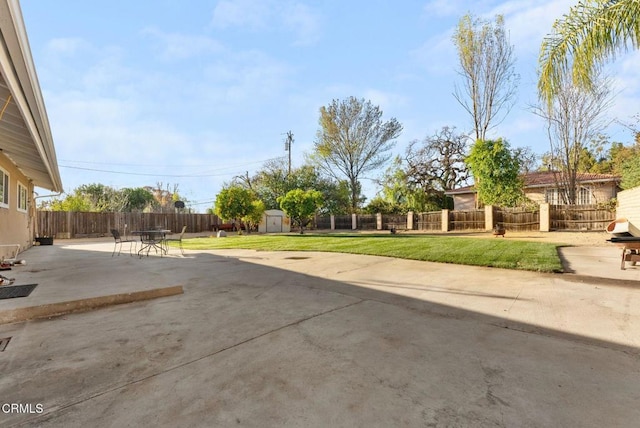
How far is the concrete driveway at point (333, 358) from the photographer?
1.69 m

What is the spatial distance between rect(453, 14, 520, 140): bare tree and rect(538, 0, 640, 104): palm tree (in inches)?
707

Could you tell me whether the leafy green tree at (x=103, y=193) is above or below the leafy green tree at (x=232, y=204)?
above

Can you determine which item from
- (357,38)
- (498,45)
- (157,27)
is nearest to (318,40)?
(357,38)

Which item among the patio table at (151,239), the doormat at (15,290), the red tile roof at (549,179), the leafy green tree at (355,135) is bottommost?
the doormat at (15,290)

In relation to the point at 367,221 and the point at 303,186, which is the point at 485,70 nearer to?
the point at 367,221

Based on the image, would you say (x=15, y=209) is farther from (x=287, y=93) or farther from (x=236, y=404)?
(x=287, y=93)

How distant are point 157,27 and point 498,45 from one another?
2155cm

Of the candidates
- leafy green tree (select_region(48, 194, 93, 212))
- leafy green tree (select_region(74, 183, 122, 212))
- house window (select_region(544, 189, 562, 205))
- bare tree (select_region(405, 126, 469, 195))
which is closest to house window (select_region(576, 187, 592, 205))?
house window (select_region(544, 189, 562, 205))

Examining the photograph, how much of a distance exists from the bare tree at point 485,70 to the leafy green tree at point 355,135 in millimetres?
9351

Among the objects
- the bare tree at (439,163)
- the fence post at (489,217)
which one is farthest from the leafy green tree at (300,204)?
the bare tree at (439,163)

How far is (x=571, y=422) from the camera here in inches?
61.9

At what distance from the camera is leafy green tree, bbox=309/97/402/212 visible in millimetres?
30609

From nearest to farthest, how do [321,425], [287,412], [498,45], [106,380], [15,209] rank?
[321,425] → [287,412] → [106,380] → [15,209] → [498,45]

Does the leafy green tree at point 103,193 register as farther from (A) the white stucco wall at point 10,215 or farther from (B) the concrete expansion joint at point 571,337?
(B) the concrete expansion joint at point 571,337
